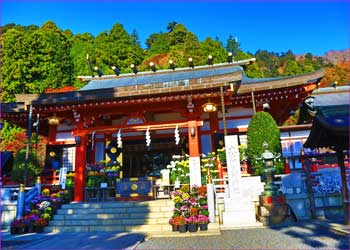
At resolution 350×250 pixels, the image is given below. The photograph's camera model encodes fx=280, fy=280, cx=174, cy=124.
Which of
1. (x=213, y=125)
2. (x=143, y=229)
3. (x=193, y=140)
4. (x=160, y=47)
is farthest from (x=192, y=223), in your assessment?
(x=160, y=47)

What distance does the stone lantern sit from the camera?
7918 mm

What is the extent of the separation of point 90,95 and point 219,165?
5.58 metres

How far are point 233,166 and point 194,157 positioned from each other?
2.17 m

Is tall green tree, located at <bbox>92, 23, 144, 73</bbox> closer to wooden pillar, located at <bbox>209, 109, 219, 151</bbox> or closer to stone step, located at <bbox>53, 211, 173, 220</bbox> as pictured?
wooden pillar, located at <bbox>209, 109, 219, 151</bbox>

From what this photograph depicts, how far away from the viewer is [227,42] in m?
59.3

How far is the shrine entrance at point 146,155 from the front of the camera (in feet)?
49.0

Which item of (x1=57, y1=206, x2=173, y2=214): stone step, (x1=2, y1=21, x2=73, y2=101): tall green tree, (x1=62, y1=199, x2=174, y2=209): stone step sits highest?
(x1=2, y1=21, x2=73, y2=101): tall green tree

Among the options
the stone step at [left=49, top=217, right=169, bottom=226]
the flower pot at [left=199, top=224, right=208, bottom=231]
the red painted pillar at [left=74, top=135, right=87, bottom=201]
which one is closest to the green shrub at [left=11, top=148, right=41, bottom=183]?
the red painted pillar at [left=74, top=135, right=87, bottom=201]

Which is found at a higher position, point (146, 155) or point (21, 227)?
point (146, 155)

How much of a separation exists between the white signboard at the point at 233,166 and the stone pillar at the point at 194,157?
1804 millimetres

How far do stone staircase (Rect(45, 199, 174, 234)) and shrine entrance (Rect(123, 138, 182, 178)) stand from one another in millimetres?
5376

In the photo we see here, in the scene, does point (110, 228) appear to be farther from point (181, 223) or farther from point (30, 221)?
point (30, 221)

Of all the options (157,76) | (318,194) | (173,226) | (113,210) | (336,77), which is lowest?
(173,226)

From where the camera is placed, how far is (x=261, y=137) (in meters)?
10.4
